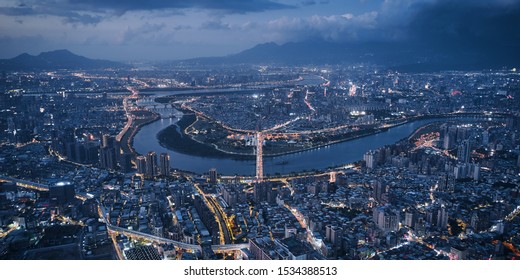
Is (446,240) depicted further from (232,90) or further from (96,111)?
(232,90)

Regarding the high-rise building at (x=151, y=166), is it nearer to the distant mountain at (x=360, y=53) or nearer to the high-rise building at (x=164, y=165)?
the high-rise building at (x=164, y=165)

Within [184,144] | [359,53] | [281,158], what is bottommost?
[281,158]

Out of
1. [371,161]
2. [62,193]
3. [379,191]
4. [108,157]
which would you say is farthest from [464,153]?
[62,193]

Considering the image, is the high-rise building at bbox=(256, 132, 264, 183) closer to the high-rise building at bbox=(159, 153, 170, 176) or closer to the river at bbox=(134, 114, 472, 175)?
the river at bbox=(134, 114, 472, 175)

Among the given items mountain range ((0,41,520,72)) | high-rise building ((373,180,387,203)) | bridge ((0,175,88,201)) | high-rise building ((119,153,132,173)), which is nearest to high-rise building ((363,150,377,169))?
high-rise building ((373,180,387,203))

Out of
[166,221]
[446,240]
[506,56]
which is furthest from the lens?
[506,56]

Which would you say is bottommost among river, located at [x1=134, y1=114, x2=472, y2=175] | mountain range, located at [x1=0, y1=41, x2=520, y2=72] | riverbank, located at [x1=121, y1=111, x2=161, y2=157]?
river, located at [x1=134, y1=114, x2=472, y2=175]

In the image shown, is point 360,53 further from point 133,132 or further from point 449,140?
point 133,132

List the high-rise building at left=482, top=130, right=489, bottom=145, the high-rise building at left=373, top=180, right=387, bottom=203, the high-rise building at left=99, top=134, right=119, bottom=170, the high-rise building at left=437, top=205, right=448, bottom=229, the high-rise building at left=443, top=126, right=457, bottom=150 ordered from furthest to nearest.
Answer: the high-rise building at left=443, top=126, right=457, bottom=150
the high-rise building at left=482, top=130, right=489, bottom=145
the high-rise building at left=99, top=134, right=119, bottom=170
the high-rise building at left=373, top=180, right=387, bottom=203
the high-rise building at left=437, top=205, right=448, bottom=229

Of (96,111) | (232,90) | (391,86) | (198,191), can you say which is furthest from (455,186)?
(232,90)

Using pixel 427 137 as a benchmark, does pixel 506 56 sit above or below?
above

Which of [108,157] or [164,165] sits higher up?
[108,157]
